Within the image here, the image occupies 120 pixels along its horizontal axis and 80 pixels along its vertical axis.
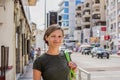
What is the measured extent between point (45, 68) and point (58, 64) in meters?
0.15

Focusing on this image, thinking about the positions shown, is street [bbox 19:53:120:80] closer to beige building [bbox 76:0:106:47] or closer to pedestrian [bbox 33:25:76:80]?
pedestrian [bbox 33:25:76:80]

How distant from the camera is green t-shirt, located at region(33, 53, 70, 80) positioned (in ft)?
15.2

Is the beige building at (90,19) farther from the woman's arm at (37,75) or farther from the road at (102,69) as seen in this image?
the woman's arm at (37,75)

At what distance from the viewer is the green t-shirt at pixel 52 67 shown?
4.64 meters

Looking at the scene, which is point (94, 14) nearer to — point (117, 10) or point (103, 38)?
point (103, 38)

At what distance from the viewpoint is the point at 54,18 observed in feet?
96.0

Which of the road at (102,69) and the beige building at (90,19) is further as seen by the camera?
the beige building at (90,19)

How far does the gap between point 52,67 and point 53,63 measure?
49mm

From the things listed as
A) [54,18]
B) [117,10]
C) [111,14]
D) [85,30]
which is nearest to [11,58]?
[54,18]

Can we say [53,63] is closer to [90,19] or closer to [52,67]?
[52,67]

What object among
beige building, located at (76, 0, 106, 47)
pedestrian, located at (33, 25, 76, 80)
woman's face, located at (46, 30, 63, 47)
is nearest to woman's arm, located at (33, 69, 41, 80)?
pedestrian, located at (33, 25, 76, 80)

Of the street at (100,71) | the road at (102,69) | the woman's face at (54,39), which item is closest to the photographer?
the woman's face at (54,39)

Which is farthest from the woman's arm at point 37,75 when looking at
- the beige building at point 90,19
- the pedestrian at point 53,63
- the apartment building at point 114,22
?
the beige building at point 90,19

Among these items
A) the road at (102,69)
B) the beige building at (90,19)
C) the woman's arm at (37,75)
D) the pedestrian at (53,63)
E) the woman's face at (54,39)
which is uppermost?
the beige building at (90,19)
